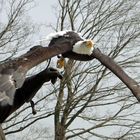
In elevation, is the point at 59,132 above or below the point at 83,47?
above

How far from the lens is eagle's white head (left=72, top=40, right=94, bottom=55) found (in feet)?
15.1

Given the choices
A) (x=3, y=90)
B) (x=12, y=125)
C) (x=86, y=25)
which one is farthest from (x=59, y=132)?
(x=3, y=90)

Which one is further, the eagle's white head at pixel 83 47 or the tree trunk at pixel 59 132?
the tree trunk at pixel 59 132

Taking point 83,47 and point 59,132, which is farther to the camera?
point 59,132

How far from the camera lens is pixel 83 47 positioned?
182 inches

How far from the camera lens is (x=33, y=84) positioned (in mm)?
4652

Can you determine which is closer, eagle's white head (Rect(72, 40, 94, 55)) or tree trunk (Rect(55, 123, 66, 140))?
eagle's white head (Rect(72, 40, 94, 55))

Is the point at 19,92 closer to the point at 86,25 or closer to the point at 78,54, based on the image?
the point at 78,54

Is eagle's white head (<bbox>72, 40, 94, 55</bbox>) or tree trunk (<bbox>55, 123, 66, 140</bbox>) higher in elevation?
tree trunk (<bbox>55, 123, 66, 140</bbox>)

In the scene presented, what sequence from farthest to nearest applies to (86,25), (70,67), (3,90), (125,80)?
(86,25), (70,67), (125,80), (3,90)

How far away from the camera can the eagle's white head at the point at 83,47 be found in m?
4.61

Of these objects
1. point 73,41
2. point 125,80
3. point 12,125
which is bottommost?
point 125,80

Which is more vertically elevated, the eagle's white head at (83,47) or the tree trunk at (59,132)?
the tree trunk at (59,132)

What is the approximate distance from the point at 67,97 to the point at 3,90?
40.5ft
